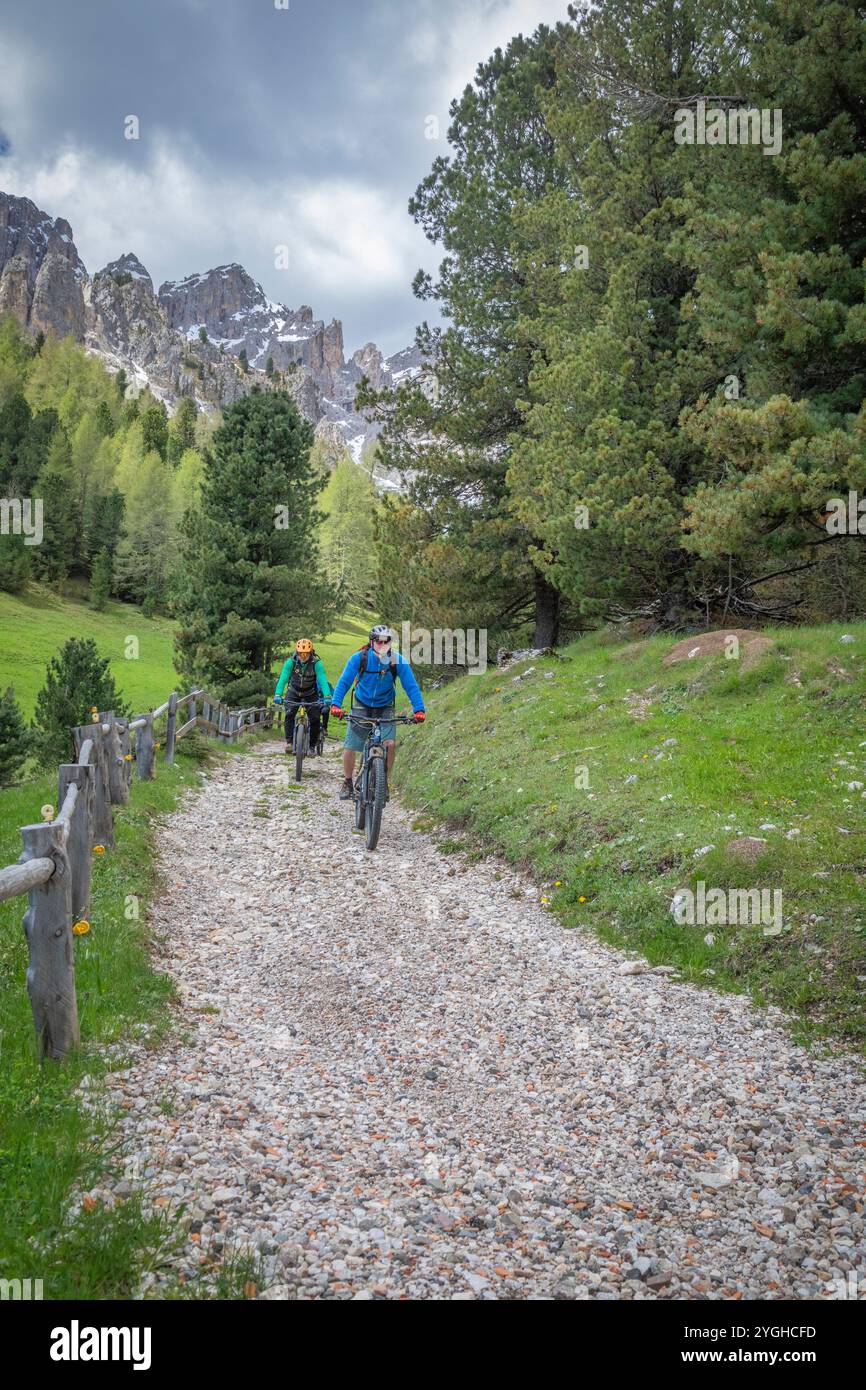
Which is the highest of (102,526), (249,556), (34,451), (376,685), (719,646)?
(34,451)

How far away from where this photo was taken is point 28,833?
4.29 meters

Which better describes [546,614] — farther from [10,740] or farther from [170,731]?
[10,740]

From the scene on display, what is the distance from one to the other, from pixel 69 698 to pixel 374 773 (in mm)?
18615

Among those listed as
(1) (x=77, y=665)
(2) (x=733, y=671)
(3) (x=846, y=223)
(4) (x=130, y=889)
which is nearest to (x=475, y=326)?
(3) (x=846, y=223)

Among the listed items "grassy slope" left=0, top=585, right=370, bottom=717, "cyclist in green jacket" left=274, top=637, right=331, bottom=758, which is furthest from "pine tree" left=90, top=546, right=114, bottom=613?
"cyclist in green jacket" left=274, top=637, right=331, bottom=758

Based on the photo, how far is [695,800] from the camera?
373 inches

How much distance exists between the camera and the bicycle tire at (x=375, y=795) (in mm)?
11016

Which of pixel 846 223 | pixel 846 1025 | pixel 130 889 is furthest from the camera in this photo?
pixel 846 223

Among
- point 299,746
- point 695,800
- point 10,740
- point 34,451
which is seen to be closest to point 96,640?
point 34,451

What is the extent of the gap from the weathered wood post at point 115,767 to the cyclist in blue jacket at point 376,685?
10.1ft

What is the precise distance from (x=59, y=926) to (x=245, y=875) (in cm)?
559

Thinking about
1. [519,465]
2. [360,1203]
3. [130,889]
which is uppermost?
[519,465]
